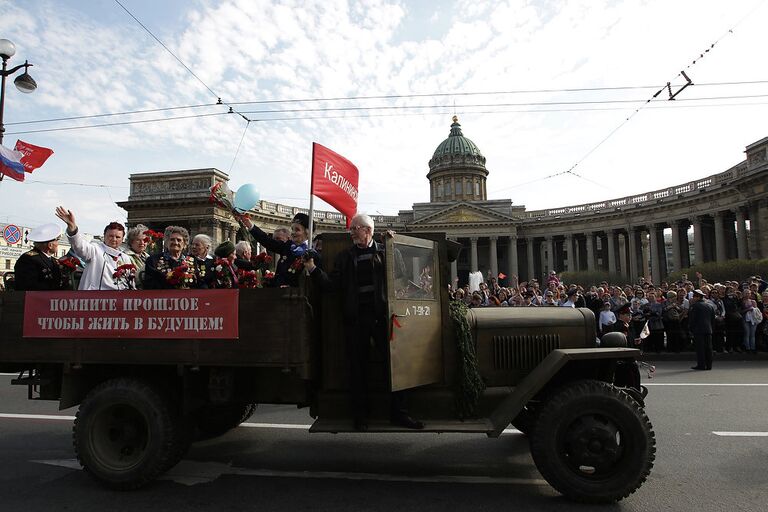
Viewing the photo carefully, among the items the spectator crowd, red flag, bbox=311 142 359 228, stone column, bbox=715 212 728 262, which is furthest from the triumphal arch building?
red flag, bbox=311 142 359 228

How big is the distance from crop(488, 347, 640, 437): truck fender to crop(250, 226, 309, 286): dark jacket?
2.20 m

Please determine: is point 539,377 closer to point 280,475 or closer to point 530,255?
point 280,475

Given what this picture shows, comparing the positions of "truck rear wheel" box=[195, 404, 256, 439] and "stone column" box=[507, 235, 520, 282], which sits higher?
"stone column" box=[507, 235, 520, 282]

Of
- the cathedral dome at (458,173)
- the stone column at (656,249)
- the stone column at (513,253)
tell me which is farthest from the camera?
the cathedral dome at (458,173)

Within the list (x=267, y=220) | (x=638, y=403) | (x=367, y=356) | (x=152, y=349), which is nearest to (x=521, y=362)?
(x=638, y=403)

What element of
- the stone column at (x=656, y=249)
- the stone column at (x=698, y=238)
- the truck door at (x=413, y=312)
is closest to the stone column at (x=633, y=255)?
the stone column at (x=656, y=249)

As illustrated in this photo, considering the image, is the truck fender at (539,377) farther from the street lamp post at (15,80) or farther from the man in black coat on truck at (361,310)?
the street lamp post at (15,80)

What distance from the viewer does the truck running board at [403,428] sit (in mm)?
4363

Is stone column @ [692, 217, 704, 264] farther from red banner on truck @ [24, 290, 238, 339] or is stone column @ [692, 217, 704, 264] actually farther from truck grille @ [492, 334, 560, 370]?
red banner on truck @ [24, 290, 238, 339]

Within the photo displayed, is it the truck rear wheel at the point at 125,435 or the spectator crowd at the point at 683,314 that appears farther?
the spectator crowd at the point at 683,314

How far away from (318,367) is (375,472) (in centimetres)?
126

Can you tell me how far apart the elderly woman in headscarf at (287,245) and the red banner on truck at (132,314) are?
0.78 m

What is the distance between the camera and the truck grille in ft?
16.0

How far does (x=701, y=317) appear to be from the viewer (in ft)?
38.8
